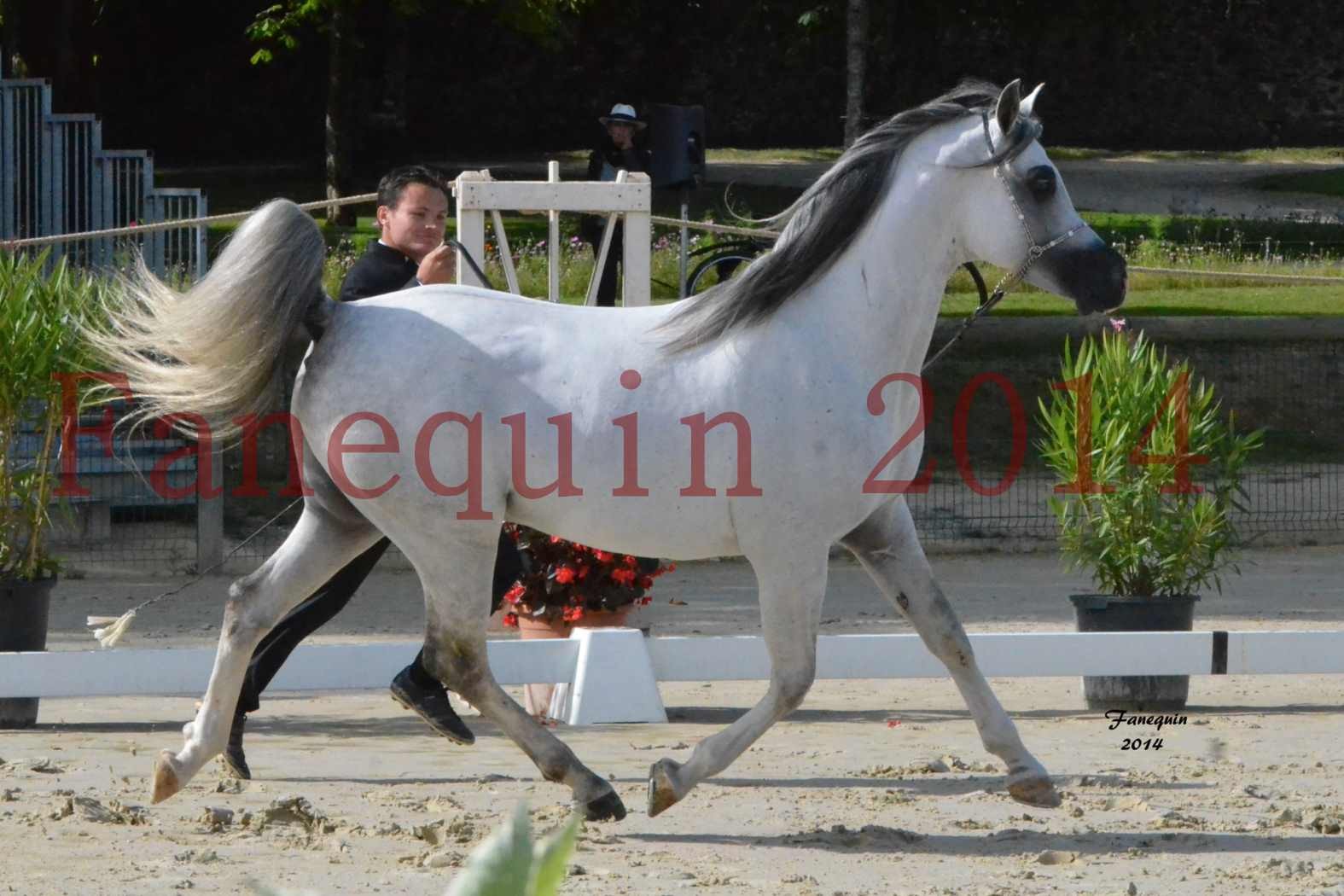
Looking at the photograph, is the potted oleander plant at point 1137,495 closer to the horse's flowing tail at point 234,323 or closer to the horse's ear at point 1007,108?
the horse's ear at point 1007,108

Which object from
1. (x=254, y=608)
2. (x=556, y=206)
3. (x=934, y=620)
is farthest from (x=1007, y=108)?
(x=556, y=206)

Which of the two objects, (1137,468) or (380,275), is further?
(1137,468)

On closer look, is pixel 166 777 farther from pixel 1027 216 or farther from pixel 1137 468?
pixel 1137 468

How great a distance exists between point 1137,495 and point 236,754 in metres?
3.25

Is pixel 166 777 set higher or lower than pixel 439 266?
lower

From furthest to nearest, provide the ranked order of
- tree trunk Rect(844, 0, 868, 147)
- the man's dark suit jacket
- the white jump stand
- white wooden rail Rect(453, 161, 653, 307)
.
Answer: tree trunk Rect(844, 0, 868, 147) → white wooden rail Rect(453, 161, 653, 307) → the white jump stand → the man's dark suit jacket

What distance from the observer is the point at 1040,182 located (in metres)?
4.96

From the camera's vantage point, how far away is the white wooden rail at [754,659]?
6598 mm

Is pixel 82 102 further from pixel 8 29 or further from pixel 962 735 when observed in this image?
pixel 962 735

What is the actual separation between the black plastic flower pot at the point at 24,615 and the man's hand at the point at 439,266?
6.23 feet

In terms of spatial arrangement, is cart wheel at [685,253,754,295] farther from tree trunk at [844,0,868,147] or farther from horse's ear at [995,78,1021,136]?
horse's ear at [995,78,1021,136]

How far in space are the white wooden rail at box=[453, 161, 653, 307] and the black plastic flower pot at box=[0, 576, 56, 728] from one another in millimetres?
1866

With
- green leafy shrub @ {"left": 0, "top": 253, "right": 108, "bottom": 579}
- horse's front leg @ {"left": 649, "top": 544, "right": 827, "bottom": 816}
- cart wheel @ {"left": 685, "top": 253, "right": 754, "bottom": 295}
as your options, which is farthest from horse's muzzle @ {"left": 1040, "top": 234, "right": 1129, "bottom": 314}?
cart wheel @ {"left": 685, "top": 253, "right": 754, "bottom": 295}

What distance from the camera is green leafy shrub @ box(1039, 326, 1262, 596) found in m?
7.05
